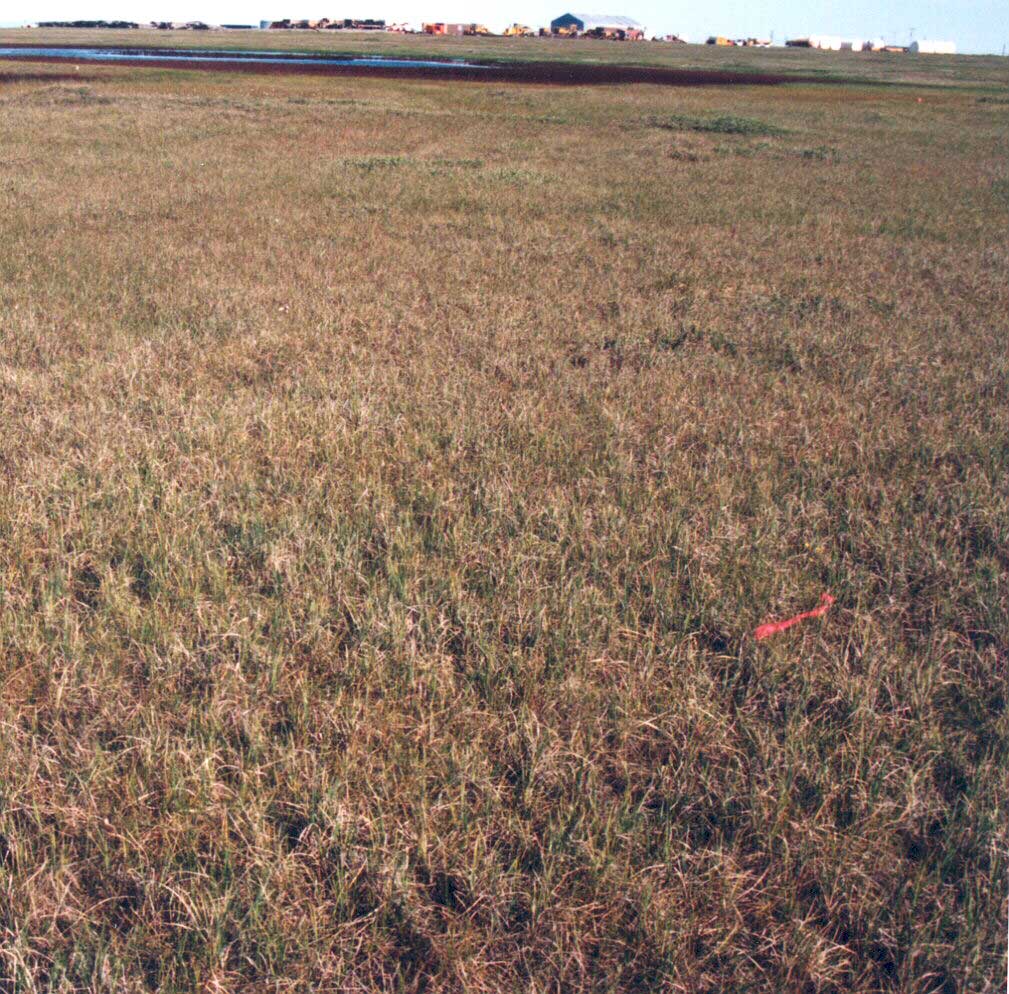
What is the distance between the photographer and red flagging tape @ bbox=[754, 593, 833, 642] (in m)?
3.18

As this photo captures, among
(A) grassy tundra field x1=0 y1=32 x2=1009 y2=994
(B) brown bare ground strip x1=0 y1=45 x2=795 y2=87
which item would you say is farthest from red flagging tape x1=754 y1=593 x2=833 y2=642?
(B) brown bare ground strip x1=0 y1=45 x2=795 y2=87

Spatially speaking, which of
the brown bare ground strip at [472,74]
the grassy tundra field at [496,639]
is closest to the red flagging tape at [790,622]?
the grassy tundra field at [496,639]

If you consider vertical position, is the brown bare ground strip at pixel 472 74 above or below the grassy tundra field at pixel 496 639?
above

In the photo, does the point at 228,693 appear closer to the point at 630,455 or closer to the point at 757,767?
the point at 757,767

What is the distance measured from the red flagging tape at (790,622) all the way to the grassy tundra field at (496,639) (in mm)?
63

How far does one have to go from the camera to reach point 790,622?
10.6ft

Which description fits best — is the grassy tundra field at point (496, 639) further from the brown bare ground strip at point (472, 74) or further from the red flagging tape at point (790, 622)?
the brown bare ground strip at point (472, 74)

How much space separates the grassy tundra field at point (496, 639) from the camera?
81.2 inches

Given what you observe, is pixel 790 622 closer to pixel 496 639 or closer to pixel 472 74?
pixel 496 639

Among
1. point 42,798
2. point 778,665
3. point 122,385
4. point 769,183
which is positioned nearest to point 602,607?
point 778,665

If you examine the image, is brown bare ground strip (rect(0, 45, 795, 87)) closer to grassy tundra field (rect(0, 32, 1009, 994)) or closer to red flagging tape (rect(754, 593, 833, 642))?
grassy tundra field (rect(0, 32, 1009, 994))

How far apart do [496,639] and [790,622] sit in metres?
1.19

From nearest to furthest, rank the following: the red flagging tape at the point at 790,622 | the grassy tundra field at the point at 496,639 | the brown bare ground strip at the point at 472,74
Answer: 1. the grassy tundra field at the point at 496,639
2. the red flagging tape at the point at 790,622
3. the brown bare ground strip at the point at 472,74

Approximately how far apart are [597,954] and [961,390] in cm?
524
